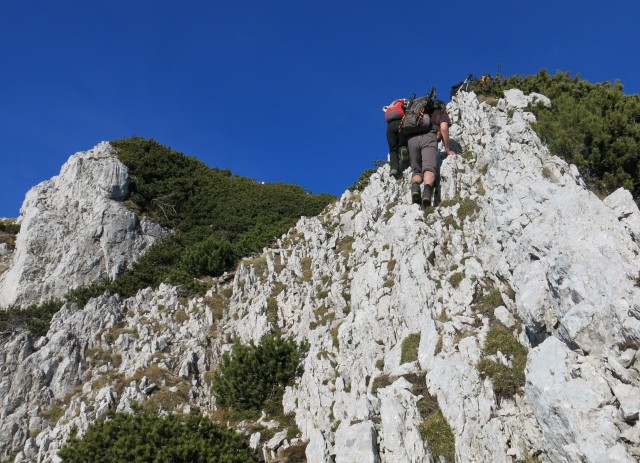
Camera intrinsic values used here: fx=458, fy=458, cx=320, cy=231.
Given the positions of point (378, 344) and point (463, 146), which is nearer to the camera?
point (378, 344)

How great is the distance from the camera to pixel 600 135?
1670cm

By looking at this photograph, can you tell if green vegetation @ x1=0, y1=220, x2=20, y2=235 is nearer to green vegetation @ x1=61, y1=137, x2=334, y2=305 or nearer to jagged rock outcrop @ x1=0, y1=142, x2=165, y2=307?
jagged rock outcrop @ x1=0, y1=142, x2=165, y2=307

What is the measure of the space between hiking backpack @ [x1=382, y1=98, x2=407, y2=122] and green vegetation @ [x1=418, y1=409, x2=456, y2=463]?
1283cm

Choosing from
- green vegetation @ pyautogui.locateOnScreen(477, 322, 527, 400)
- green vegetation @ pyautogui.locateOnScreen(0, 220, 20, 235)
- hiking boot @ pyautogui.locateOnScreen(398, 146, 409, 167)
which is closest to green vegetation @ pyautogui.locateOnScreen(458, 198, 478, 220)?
hiking boot @ pyautogui.locateOnScreen(398, 146, 409, 167)

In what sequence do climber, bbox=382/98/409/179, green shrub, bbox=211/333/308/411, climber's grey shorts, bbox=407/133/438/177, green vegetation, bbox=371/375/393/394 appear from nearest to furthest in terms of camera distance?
green vegetation, bbox=371/375/393/394 → green shrub, bbox=211/333/308/411 → climber's grey shorts, bbox=407/133/438/177 → climber, bbox=382/98/409/179

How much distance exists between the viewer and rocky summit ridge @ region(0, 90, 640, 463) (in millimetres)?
8781

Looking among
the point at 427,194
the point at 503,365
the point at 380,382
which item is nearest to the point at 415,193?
the point at 427,194

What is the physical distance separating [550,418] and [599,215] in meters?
5.29

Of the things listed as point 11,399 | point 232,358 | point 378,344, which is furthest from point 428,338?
point 11,399

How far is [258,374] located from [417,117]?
1220 cm

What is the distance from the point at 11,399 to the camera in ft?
69.2

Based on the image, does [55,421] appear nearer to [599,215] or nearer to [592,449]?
[592,449]

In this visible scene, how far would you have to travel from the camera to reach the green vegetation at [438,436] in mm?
10117

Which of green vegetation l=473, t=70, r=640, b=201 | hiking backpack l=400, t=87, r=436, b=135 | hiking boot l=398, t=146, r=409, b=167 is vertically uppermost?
hiking backpack l=400, t=87, r=436, b=135
